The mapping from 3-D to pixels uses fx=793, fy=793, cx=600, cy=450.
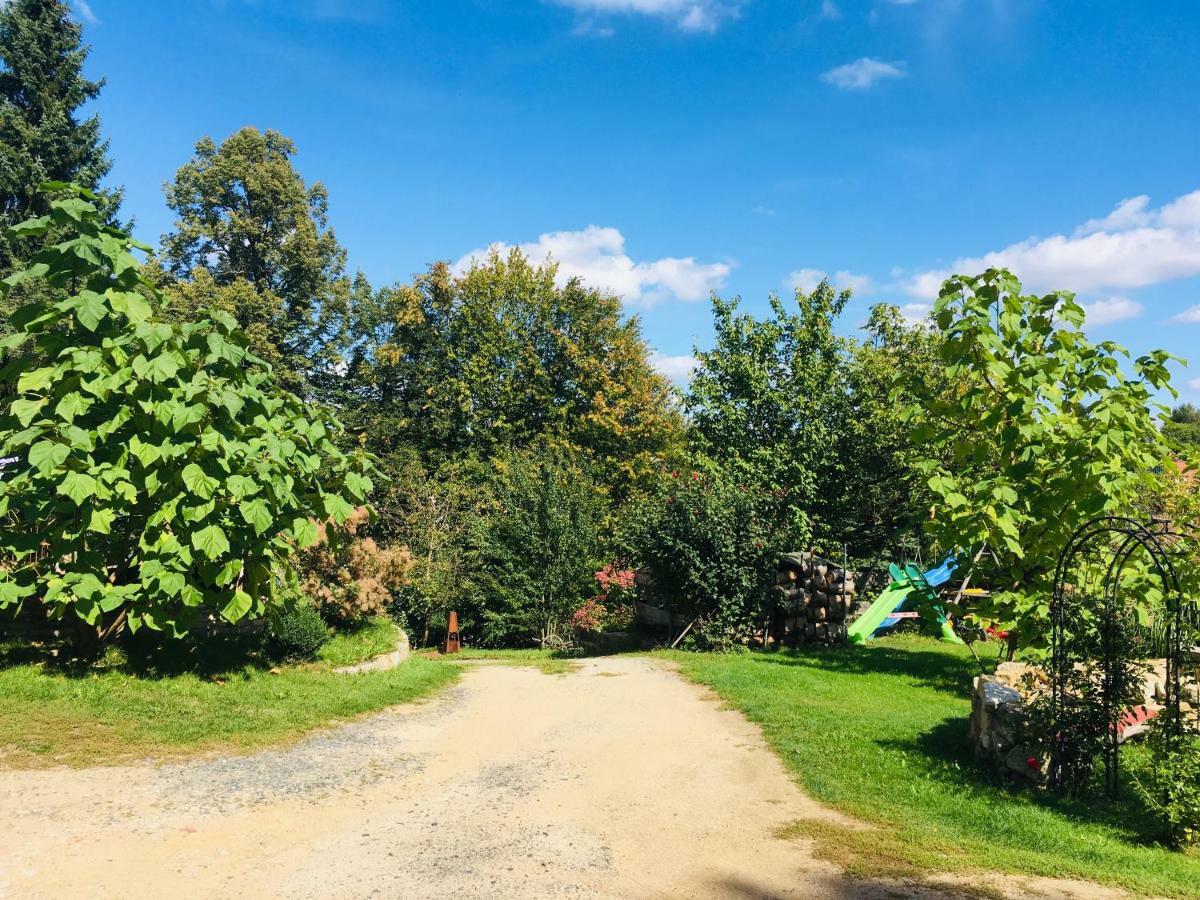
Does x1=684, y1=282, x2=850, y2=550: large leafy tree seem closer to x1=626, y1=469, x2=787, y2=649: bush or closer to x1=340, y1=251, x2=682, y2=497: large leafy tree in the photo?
x1=626, y1=469, x2=787, y2=649: bush

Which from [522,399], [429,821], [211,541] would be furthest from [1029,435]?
[522,399]

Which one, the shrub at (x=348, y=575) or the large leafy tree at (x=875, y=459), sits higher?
the large leafy tree at (x=875, y=459)

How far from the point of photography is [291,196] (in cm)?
2633

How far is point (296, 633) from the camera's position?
32.2 ft

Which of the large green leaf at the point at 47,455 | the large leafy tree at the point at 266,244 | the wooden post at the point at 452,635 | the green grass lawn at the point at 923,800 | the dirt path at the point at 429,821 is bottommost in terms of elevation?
the wooden post at the point at 452,635

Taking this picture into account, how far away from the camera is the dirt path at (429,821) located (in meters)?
4.25

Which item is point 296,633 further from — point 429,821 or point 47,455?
point 429,821

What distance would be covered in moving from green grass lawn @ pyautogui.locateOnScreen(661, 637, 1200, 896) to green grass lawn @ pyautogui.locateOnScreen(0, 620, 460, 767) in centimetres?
454

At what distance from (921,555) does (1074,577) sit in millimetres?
14850

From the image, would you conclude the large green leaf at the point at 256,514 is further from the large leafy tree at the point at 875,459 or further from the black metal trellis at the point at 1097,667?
the large leafy tree at the point at 875,459

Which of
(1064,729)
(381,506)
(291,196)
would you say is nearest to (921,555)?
(381,506)

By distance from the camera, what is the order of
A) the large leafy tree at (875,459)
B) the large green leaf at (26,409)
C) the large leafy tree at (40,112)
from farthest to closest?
1. the large leafy tree at (40,112)
2. the large leafy tree at (875,459)
3. the large green leaf at (26,409)

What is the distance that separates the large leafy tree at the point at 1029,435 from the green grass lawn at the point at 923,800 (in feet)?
5.65

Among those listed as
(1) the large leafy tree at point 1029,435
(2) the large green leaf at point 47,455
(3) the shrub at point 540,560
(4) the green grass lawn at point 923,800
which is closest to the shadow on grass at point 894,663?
(4) the green grass lawn at point 923,800
